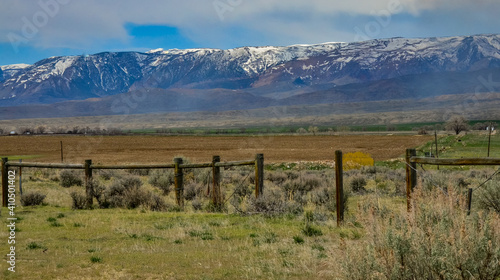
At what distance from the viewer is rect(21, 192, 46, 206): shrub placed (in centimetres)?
1423

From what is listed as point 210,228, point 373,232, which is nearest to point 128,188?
point 210,228

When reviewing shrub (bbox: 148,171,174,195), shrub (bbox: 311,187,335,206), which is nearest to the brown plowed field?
shrub (bbox: 148,171,174,195)

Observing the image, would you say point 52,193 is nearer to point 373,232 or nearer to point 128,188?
point 128,188

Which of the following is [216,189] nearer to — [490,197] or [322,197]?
[322,197]

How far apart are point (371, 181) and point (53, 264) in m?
17.2

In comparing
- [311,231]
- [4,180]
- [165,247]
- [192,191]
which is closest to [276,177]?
[192,191]

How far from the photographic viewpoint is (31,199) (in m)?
14.3

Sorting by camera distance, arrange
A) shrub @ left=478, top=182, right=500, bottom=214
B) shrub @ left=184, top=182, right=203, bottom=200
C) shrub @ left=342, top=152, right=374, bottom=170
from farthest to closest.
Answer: shrub @ left=342, top=152, right=374, bottom=170
shrub @ left=184, top=182, right=203, bottom=200
shrub @ left=478, top=182, right=500, bottom=214

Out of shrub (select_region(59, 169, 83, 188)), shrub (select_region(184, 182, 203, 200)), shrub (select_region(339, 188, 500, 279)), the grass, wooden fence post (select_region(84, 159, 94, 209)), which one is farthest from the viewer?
shrub (select_region(59, 169, 83, 188))

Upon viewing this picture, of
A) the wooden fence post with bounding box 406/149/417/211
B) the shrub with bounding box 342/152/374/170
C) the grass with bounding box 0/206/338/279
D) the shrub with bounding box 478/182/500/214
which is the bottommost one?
the shrub with bounding box 342/152/374/170

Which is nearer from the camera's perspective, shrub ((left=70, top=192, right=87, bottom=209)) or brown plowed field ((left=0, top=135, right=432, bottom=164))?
shrub ((left=70, top=192, right=87, bottom=209))

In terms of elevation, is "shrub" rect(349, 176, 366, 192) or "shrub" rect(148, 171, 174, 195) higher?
"shrub" rect(148, 171, 174, 195)

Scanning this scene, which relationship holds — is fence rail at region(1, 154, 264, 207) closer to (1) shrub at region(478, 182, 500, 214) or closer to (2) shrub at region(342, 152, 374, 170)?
(1) shrub at region(478, 182, 500, 214)

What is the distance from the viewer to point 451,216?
5.05 meters
